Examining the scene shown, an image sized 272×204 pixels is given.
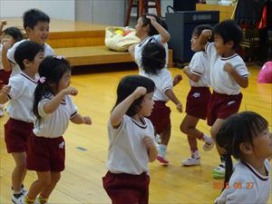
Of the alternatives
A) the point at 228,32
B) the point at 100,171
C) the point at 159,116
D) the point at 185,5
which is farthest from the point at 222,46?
the point at 185,5

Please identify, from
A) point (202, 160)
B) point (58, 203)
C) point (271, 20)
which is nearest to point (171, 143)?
point (202, 160)

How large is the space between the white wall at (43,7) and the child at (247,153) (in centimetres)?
819

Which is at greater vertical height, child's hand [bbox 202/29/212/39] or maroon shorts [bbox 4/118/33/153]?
child's hand [bbox 202/29/212/39]

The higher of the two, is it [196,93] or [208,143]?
[196,93]

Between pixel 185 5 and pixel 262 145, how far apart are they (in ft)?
28.5

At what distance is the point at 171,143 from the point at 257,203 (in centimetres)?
240

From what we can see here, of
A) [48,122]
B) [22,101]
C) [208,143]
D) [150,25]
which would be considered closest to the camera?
[48,122]

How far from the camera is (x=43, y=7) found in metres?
9.88

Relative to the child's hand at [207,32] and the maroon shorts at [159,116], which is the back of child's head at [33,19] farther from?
the child's hand at [207,32]

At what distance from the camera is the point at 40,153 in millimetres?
2693

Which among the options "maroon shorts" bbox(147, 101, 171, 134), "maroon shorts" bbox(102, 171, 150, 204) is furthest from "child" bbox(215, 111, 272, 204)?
"maroon shorts" bbox(147, 101, 171, 134)

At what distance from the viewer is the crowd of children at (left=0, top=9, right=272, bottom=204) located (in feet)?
6.33

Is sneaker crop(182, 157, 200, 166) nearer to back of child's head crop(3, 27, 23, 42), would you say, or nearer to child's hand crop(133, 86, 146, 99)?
back of child's head crop(3, 27, 23, 42)

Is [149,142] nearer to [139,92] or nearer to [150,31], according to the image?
[139,92]
